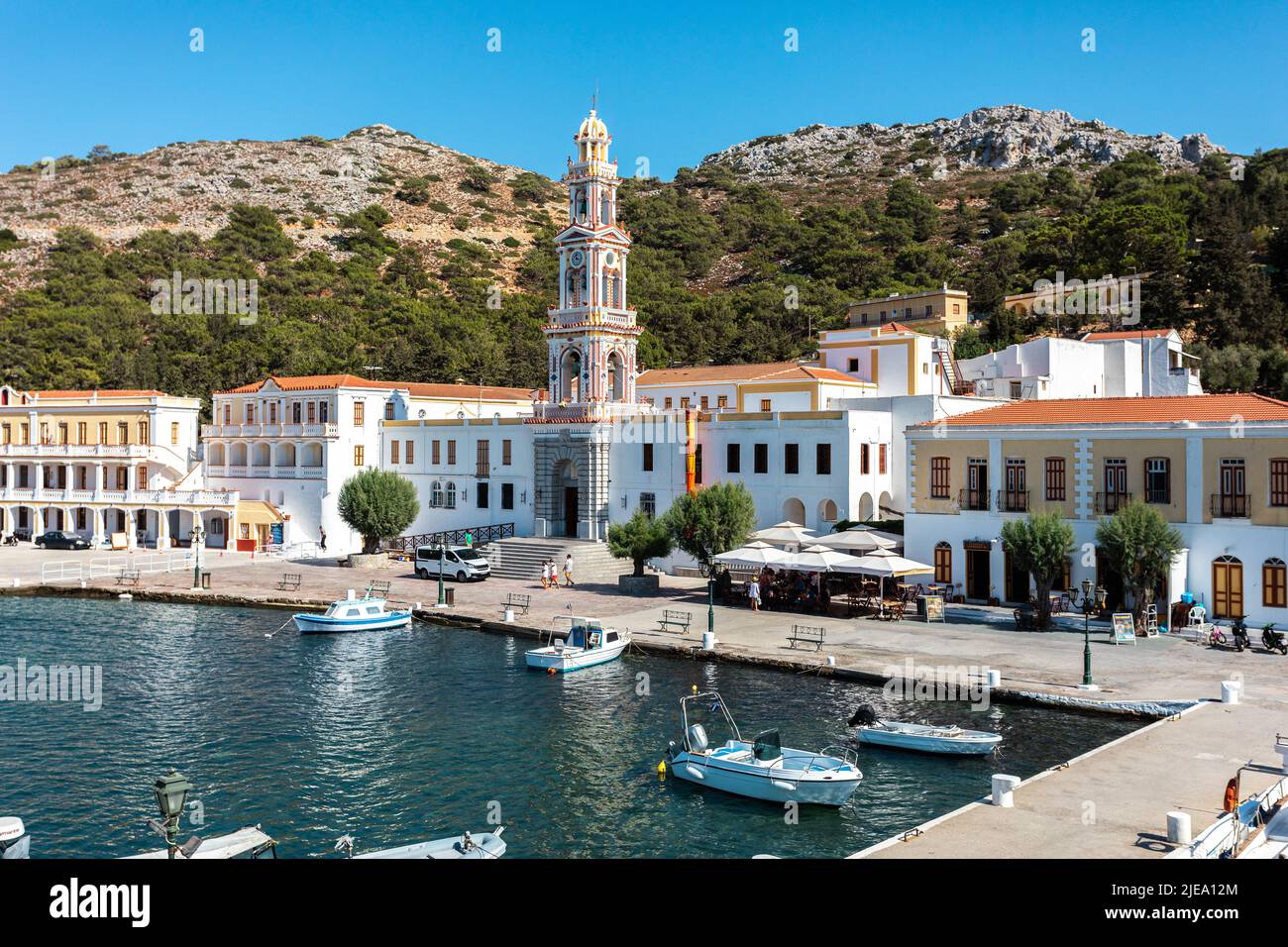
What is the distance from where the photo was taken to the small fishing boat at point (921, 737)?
78.1ft

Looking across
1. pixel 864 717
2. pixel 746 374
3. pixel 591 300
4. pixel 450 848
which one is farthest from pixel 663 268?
pixel 450 848

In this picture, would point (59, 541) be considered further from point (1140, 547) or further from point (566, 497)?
point (1140, 547)

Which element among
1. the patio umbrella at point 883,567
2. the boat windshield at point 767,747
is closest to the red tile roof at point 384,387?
the patio umbrella at point 883,567

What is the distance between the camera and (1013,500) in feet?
131

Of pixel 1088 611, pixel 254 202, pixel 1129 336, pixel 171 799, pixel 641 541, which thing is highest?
pixel 254 202

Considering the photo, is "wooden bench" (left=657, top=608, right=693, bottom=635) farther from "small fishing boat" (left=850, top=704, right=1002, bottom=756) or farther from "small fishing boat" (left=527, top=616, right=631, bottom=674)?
"small fishing boat" (left=850, top=704, right=1002, bottom=756)

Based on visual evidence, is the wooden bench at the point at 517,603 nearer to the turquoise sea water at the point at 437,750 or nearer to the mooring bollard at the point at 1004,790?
the turquoise sea water at the point at 437,750

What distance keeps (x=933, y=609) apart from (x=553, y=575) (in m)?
17.9

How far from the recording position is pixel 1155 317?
270 ft

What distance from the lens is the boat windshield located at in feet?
72.4

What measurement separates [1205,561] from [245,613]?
117ft

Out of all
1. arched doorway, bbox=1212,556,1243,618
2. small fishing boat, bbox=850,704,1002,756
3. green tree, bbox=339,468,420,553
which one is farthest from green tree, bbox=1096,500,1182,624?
green tree, bbox=339,468,420,553

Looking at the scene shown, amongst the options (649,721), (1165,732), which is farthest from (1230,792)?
(649,721)

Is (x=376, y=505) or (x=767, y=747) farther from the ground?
(x=376, y=505)
